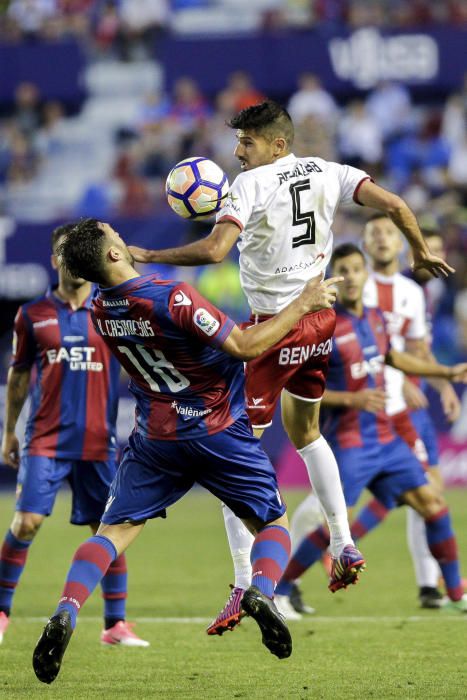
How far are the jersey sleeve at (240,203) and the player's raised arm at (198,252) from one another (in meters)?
0.11

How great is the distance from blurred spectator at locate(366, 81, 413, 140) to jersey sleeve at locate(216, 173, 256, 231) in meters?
14.7

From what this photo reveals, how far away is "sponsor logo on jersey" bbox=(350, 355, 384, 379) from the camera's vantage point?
30.7 feet

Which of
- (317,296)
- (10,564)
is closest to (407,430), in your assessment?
(10,564)

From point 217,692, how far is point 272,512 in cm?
93

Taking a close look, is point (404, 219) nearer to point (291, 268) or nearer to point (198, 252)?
point (291, 268)

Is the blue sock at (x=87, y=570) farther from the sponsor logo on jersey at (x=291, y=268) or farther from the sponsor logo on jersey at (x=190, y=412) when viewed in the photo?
the sponsor logo on jersey at (x=291, y=268)

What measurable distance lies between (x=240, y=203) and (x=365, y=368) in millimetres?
2851

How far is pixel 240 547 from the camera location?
7.41 meters

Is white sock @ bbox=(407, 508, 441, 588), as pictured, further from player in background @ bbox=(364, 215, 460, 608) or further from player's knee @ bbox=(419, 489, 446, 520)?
player's knee @ bbox=(419, 489, 446, 520)

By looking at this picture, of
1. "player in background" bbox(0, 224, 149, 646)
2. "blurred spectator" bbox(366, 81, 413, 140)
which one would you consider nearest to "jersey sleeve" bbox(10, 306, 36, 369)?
"player in background" bbox(0, 224, 149, 646)

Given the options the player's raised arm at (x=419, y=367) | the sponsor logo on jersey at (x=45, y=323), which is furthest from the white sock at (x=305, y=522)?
the sponsor logo on jersey at (x=45, y=323)

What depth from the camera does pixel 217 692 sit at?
21.3ft

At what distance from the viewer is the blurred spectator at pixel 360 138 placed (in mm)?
20403

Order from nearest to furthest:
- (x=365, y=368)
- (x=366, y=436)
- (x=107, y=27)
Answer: (x=366, y=436), (x=365, y=368), (x=107, y=27)
